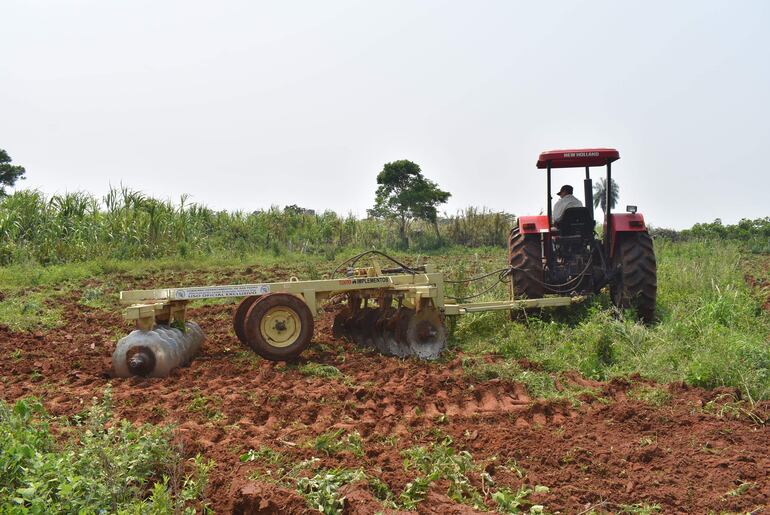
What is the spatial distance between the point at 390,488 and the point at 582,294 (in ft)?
17.4

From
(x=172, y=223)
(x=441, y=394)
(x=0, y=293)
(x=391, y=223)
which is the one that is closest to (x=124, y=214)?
(x=172, y=223)

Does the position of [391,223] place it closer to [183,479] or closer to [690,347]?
[690,347]

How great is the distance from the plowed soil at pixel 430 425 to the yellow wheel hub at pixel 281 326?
275 millimetres

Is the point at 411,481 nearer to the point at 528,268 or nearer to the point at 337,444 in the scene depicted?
the point at 337,444

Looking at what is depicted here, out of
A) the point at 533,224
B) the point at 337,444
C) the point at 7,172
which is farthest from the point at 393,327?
the point at 7,172

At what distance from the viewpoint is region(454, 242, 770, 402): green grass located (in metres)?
5.22

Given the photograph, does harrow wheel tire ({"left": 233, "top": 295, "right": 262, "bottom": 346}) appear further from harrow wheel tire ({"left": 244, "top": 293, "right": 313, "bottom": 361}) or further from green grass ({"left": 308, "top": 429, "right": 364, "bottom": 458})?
green grass ({"left": 308, "top": 429, "right": 364, "bottom": 458})

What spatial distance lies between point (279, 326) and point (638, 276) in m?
4.01

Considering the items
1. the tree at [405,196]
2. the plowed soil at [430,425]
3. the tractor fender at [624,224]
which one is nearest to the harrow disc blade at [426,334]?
the plowed soil at [430,425]

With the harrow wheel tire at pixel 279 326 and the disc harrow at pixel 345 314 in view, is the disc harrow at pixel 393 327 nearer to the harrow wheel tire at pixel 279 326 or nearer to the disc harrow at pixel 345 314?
the disc harrow at pixel 345 314

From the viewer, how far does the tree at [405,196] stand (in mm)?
23734

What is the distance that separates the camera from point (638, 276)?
7.59 metres

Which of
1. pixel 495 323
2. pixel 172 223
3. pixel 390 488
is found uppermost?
pixel 172 223

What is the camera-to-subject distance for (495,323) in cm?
779
